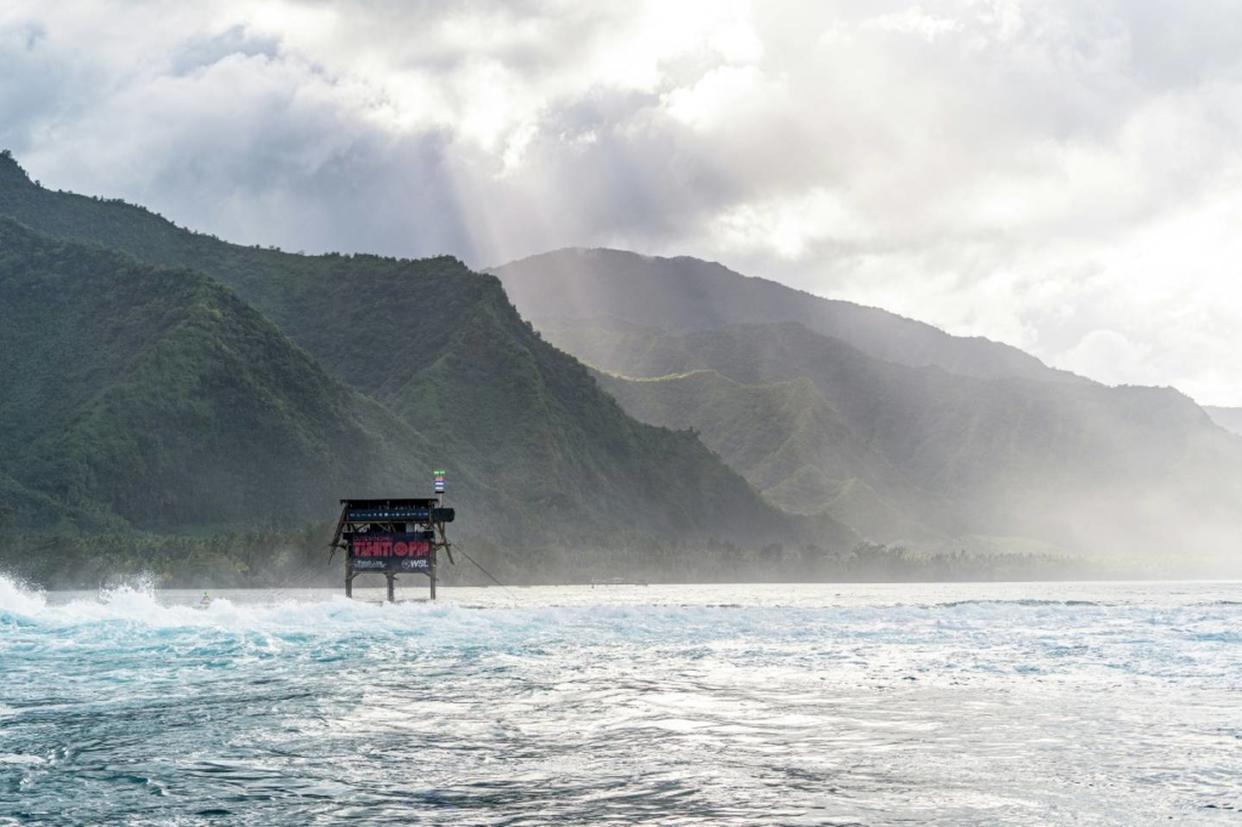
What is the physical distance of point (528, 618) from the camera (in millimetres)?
70688

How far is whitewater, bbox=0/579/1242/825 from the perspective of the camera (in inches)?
685

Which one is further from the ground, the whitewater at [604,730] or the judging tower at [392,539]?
the judging tower at [392,539]

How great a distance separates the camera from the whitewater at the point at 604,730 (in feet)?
57.1

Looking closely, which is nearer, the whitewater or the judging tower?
the whitewater

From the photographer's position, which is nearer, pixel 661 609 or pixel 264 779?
pixel 264 779

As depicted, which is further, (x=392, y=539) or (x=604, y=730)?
(x=392, y=539)

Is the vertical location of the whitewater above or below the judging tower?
below

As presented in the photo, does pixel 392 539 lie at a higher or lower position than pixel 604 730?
higher

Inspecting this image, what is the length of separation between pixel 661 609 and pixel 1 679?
53326mm

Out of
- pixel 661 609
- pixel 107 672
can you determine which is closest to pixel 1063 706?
pixel 107 672

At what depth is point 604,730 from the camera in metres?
25.4

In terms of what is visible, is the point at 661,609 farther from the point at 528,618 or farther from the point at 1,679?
the point at 1,679

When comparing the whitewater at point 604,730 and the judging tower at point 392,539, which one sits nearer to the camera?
the whitewater at point 604,730

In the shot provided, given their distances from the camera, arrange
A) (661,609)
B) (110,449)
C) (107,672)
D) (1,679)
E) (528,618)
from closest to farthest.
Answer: (1,679)
(107,672)
(528,618)
(661,609)
(110,449)
